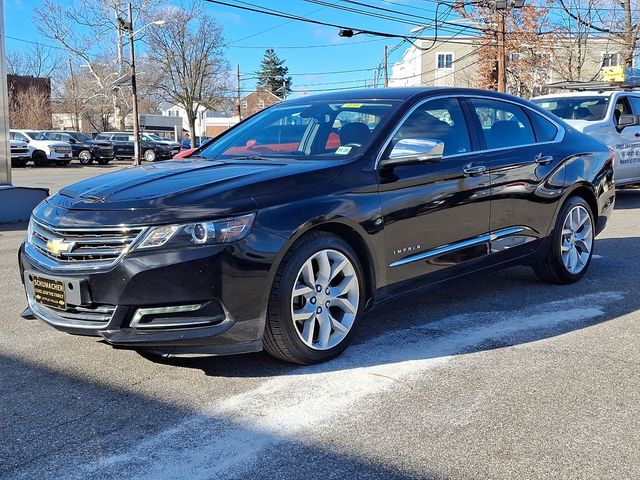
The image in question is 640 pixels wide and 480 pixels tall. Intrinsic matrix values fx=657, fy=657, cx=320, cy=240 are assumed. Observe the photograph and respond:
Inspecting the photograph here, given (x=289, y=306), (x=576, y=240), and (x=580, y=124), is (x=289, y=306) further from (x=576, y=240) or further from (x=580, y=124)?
(x=580, y=124)

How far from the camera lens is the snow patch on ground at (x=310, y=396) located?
2.75 m

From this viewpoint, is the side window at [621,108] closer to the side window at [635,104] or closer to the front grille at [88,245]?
the side window at [635,104]

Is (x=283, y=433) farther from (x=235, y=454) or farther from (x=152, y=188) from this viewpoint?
(x=152, y=188)

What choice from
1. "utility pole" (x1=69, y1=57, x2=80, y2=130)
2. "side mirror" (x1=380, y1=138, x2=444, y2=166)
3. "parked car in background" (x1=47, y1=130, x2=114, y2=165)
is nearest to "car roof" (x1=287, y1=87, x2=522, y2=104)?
"side mirror" (x1=380, y1=138, x2=444, y2=166)

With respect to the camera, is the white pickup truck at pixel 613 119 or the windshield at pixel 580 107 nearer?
the white pickup truck at pixel 613 119

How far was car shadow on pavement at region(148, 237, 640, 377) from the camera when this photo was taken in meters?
3.93

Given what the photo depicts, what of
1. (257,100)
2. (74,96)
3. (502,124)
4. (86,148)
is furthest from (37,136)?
(257,100)

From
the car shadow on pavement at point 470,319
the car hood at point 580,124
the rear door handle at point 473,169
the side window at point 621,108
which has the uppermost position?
the side window at point 621,108

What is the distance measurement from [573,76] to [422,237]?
35.4 m

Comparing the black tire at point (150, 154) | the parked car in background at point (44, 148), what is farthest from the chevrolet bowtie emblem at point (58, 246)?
the black tire at point (150, 154)

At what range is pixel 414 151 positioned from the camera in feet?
13.7

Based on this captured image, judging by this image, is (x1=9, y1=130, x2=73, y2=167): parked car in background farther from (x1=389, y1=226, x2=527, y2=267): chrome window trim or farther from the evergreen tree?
the evergreen tree

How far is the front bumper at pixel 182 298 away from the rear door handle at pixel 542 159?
9.13 feet

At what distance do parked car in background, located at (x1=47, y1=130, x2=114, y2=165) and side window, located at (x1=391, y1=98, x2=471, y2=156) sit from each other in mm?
31201
